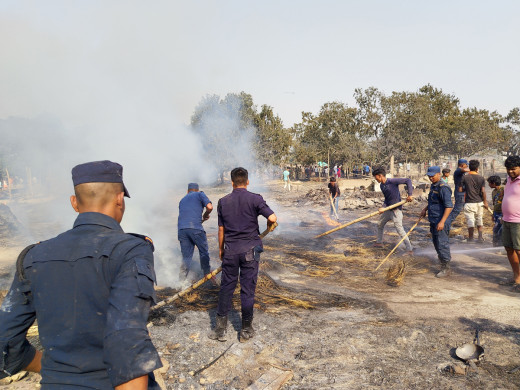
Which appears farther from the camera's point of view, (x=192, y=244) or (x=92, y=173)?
(x=192, y=244)

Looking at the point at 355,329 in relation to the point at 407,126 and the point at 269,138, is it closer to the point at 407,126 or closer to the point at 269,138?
the point at 269,138

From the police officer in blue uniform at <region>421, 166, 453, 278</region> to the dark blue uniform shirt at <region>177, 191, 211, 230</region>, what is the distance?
154 inches

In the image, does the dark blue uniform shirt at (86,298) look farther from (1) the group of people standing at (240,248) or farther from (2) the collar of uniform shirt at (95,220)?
(1) the group of people standing at (240,248)

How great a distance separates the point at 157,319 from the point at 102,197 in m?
3.07

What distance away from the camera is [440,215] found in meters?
5.85

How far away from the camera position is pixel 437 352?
130 inches

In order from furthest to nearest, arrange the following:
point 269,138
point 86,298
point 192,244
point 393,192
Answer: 1. point 269,138
2. point 393,192
3. point 192,244
4. point 86,298

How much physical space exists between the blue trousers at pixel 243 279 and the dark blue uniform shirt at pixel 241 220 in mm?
79

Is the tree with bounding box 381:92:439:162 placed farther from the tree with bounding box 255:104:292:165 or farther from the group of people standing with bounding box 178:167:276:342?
the group of people standing with bounding box 178:167:276:342

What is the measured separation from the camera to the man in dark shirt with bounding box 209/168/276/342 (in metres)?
3.70

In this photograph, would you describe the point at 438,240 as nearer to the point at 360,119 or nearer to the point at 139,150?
the point at 139,150

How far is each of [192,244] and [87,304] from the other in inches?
167

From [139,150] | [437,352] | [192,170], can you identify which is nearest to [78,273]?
[437,352]

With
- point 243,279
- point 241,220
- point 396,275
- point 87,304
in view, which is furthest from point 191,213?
point 87,304
